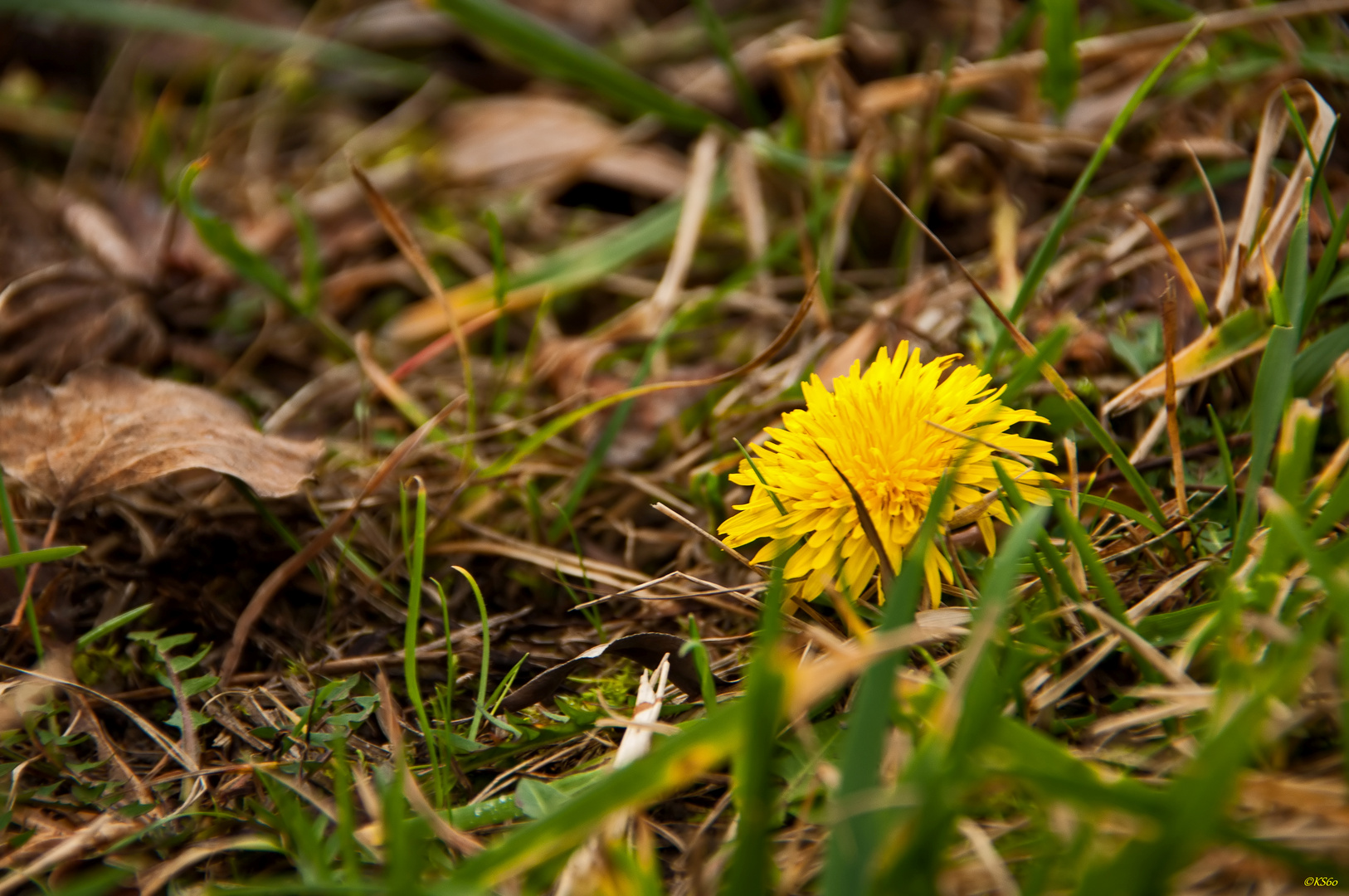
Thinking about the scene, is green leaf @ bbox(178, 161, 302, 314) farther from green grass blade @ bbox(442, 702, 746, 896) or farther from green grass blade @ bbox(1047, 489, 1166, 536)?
green grass blade @ bbox(1047, 489, 1166, 536)

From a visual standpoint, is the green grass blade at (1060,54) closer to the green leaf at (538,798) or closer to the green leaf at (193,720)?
the green leaf at (538,798)

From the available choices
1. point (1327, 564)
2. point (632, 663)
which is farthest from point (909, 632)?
point (632, 663)

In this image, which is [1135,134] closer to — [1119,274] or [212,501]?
[1119,274]

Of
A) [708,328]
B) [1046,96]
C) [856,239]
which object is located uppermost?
[1046,96]

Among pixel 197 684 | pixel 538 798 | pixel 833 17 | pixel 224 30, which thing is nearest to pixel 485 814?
pixel 538 798

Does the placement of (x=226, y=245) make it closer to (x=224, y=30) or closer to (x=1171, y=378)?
(x=224, y=30)
